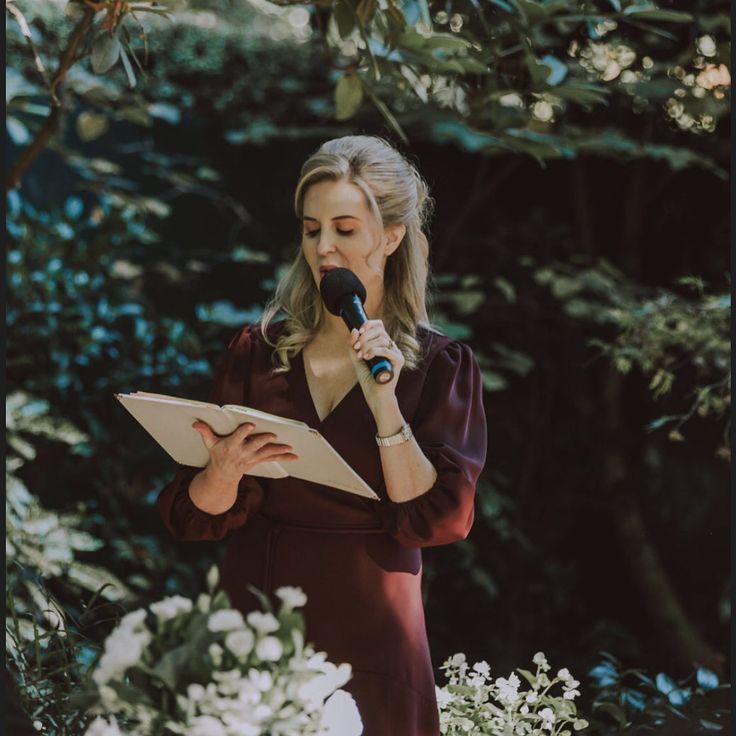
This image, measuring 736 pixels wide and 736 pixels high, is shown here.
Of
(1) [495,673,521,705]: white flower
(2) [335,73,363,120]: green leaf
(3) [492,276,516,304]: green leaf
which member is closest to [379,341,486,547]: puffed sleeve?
(1) [495,673,521,705]: white flower

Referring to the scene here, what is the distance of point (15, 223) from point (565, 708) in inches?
110

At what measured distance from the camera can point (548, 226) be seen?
4.45m

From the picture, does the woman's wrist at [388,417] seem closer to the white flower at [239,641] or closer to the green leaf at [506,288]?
the white flower at [239,641]

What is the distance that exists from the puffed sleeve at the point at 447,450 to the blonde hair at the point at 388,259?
62 millimetres

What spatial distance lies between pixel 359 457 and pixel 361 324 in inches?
9.3

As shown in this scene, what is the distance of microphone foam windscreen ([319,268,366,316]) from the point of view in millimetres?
1693

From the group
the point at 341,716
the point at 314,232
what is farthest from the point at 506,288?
the point at 341,716

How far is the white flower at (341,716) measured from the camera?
143 centimetres

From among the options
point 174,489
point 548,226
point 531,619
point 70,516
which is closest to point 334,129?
point 548,226

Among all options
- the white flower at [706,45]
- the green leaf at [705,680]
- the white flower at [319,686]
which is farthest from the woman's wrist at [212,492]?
the white flower at [706,45]

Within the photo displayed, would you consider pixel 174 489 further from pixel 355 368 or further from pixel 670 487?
pixel 670 487

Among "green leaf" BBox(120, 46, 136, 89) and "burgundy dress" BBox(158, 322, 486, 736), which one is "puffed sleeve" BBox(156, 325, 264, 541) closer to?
"burgundy dress" BBox(158, 322, 486, 736)

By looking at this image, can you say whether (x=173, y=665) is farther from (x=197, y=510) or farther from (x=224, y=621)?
(x=197, y=510)

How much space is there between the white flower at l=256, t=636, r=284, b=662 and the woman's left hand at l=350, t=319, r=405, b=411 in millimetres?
439
